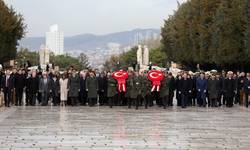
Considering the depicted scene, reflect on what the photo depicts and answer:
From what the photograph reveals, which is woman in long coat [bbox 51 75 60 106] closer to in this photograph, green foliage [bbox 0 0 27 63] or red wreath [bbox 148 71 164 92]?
red wreath [bbox 148 71 164 92]

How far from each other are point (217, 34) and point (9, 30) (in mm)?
21774

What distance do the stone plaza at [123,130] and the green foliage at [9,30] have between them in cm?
2454

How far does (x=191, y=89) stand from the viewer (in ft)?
60.4

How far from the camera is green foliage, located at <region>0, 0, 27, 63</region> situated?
126 feet

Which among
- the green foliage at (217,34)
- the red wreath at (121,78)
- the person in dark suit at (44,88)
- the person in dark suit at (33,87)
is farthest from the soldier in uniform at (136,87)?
the green foliage at (217,34)

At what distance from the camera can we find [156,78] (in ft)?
58.4

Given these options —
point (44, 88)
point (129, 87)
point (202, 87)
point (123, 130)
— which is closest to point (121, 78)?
point (129, 87)

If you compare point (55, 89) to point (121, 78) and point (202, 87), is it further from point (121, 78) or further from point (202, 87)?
point (202, 87)

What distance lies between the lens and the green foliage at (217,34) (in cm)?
2800

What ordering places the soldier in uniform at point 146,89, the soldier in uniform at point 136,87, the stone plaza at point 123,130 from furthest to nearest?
1. the soldier in uniform at point 146,89
2. the soldier in uniform at point 136,87
3. the stone plaza at point 123,130

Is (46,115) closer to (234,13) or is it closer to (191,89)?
(191,89)

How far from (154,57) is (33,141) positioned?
8378cm

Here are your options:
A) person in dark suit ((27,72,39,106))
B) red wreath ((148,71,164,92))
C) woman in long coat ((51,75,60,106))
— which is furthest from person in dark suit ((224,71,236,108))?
person in dark suit ((27,72,39,106))

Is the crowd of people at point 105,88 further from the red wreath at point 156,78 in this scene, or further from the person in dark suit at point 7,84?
the red wreath at point 156,78
